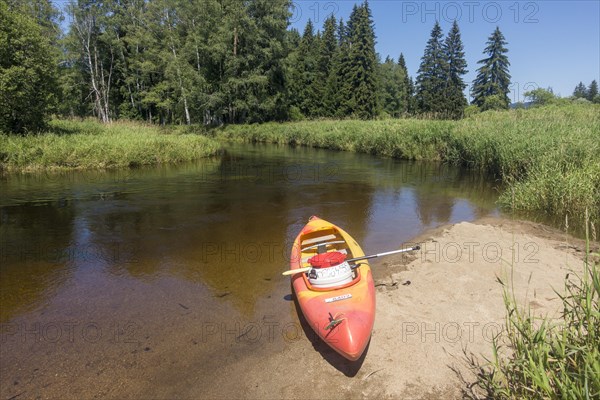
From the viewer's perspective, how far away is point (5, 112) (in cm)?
1577

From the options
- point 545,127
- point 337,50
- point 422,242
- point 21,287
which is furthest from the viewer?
point 337,50

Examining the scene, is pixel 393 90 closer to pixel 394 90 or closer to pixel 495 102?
pixel 394 90

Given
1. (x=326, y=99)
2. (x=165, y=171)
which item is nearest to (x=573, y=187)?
(x=165, y=171)

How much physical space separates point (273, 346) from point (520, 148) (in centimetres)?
1023

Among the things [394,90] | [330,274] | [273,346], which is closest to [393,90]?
[394,90]

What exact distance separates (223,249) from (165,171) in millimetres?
10402

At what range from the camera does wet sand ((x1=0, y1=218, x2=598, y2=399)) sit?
3.54m

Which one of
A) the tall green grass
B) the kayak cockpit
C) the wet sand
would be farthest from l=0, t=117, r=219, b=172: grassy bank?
the tall green grass

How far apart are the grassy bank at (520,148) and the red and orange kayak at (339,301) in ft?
6.40

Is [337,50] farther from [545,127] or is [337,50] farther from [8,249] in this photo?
[8,249]

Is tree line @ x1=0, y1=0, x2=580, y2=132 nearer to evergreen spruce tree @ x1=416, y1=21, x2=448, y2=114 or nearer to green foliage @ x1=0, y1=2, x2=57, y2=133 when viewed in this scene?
evergreen spruce tree @ x1=416, y1=21, x2=448, y2=114

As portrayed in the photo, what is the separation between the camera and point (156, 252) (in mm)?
7297

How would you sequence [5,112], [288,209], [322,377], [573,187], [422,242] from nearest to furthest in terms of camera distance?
1. [322,377]
2. [422,242]
3. [573,187]
4. [288,209]
5. [5,112]

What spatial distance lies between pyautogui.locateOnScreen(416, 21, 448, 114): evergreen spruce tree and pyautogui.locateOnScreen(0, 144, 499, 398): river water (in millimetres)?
38575
